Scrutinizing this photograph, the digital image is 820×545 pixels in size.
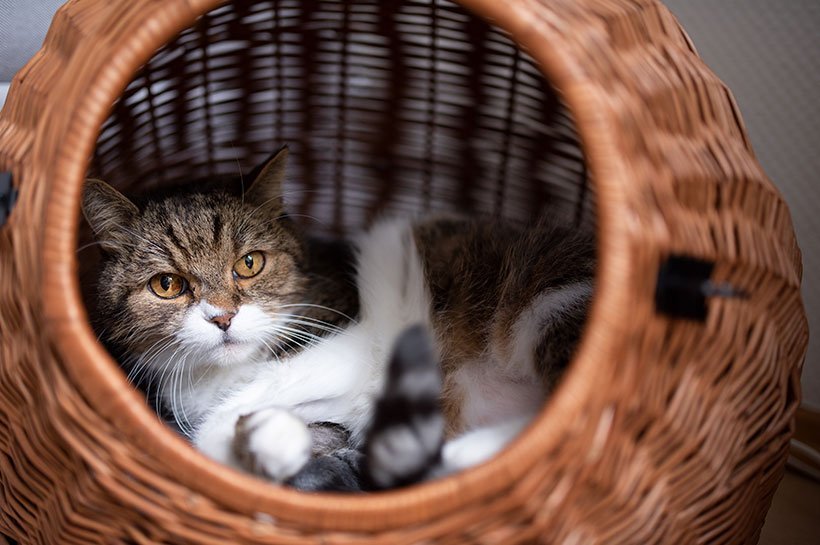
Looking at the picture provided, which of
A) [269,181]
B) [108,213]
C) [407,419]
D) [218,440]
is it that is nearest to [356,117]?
[269,181]

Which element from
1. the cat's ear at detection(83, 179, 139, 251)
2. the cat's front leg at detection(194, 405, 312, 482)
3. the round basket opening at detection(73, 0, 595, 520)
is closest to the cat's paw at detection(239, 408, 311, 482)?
the cat's front leg at detection(194, 405, 312, 482)

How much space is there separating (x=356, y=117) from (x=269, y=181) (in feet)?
1.52

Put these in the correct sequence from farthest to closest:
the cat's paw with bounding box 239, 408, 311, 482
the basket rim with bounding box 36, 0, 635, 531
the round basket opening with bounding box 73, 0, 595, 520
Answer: the round basket opening with bounding box 73, 0, 595, 520, the cat's paw with bounding box 239, 408, 311, 482, the basket rim with bounding box 36, 0, 635, 531

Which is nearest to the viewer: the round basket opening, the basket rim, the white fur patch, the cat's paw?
the basket rim

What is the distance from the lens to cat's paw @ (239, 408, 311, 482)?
906 millimetres

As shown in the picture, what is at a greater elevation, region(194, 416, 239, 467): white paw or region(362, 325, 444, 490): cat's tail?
region(362, 325, 444, 490): cat's tail

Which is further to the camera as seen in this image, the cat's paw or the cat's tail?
the cat's paw

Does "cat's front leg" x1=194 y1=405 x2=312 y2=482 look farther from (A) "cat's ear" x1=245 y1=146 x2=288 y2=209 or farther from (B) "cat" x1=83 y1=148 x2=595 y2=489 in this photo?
(A) "cat's ear" x1=245 y1=146 x2=288 y2=209

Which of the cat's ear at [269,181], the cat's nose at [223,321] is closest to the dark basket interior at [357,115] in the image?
the cat's ear at [269,181]

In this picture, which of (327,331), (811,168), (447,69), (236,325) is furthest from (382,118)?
(811,168)

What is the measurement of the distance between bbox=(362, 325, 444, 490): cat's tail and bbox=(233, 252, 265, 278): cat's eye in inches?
18.2

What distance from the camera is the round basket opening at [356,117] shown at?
4.60ft

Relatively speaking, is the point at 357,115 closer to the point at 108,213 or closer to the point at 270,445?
the point at 108,213

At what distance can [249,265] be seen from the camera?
1.19 meters
